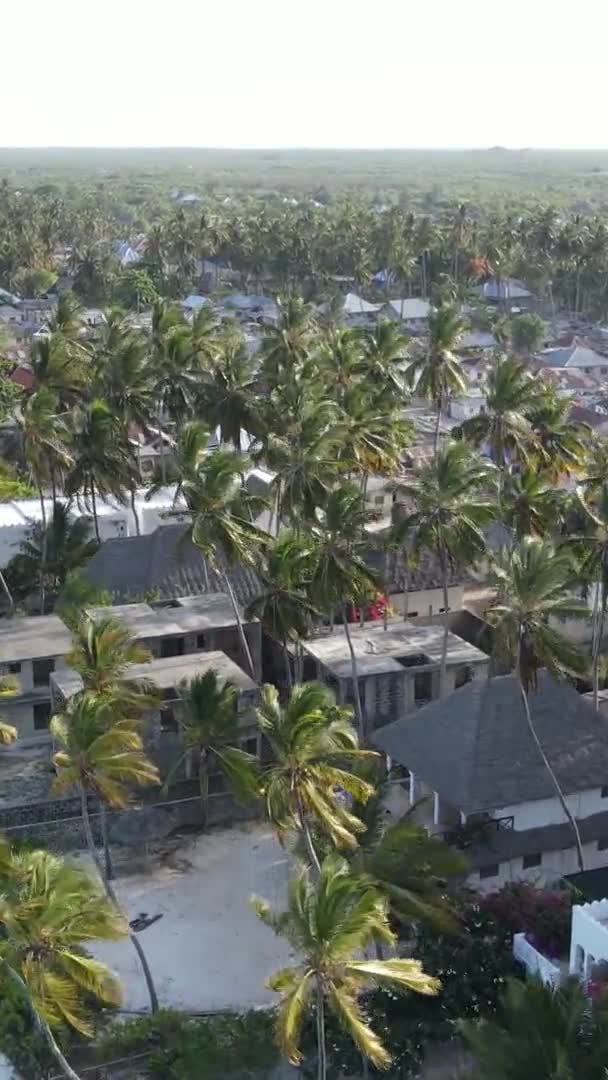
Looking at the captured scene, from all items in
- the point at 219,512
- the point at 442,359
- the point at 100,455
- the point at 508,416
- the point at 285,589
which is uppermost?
the point at 442,359

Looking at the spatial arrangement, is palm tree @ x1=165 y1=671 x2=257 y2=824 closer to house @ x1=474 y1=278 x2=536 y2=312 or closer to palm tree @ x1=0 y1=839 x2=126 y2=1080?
palm tree @ x1=0 y1=839 x2=126 y2=1080

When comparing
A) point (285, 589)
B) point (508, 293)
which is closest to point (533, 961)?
point (285, 589)

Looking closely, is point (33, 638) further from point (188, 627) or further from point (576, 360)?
point (576, 360)

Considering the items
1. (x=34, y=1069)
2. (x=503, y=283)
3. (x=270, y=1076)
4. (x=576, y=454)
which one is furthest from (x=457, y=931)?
(x=503, y=283)

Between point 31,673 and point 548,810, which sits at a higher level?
point 31,673

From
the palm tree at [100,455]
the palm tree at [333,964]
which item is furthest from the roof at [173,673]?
the palm tree at [333,964]

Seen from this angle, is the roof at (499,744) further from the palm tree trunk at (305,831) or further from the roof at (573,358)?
the roof at (573,358)

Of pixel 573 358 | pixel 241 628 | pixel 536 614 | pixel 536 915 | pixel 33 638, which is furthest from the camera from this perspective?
pixel 573 358

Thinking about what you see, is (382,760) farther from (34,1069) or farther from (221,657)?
(34,1069)
